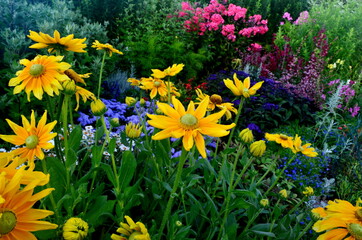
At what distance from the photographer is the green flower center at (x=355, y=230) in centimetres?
73

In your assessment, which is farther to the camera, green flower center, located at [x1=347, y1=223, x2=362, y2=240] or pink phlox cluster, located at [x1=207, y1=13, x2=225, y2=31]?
pink phlox cluster, located at [x1=207, y1=13, x2=225, y2=31]

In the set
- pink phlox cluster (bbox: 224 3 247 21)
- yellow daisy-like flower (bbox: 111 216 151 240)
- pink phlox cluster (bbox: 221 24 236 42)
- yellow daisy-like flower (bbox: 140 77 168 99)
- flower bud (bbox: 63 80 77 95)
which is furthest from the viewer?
pink phlox cluster (bbox: 224 3 247 21)

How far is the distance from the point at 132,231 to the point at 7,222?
34 centimetres

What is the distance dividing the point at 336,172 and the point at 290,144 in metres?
1.65

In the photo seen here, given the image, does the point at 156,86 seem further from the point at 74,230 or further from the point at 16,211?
the point at 16,211

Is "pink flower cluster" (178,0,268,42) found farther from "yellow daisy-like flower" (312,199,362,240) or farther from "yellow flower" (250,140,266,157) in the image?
"yellow daisy-like flower" (312,199,362,240)

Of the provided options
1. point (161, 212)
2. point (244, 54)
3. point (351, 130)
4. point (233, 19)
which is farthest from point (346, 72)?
point (161, 212)

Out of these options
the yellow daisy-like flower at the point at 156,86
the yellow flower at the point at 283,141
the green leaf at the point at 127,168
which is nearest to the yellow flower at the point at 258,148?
the yellow flower at the point at 283,141

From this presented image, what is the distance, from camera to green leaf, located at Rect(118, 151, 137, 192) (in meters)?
1.07

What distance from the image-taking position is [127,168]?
1076 mm

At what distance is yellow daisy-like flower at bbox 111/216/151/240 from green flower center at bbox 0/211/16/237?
0.27 metres

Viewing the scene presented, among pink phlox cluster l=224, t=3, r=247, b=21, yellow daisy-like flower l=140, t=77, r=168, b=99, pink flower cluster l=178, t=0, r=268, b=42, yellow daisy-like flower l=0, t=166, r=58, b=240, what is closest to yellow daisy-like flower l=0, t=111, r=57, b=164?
yellow daisy-like flower l=0, t=166, r=58, b=240

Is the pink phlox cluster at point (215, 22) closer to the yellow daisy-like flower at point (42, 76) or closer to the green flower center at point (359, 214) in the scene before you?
the yellow daisy-like flower at point (42, 76)

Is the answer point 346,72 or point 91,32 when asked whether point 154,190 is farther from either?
point 346,72
